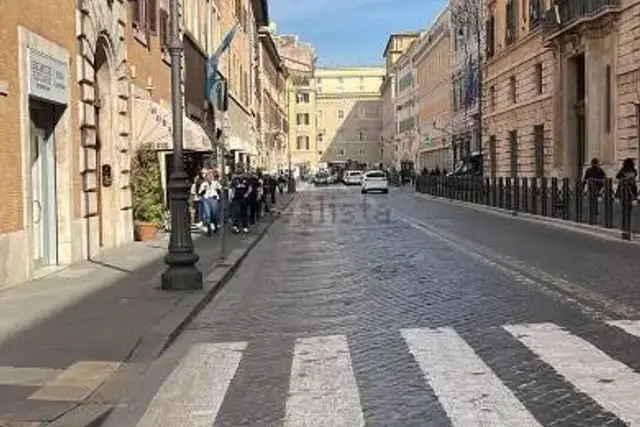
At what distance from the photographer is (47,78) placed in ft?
50.8

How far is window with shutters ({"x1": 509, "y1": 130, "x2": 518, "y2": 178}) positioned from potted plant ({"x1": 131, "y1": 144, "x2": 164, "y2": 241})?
1402 inches

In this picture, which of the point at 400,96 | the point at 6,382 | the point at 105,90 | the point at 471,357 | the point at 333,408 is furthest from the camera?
the point at 400,96

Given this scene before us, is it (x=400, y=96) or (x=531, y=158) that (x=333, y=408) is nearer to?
(x=531, y=158)

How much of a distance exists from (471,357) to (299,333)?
90.0 inches

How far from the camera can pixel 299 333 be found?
34.4 feet

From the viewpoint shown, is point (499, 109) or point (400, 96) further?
point (400, 96)

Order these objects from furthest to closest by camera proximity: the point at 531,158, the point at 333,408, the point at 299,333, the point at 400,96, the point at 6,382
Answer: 1. the point at 400,96
2. the point at 531,158
3. the point at 299,333
4. the point at 6,382
5. the point at 333,408

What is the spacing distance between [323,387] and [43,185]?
9982mm

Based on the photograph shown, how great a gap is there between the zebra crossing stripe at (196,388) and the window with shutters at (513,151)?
159ft

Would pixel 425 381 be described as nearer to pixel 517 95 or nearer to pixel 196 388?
pixel 196 388

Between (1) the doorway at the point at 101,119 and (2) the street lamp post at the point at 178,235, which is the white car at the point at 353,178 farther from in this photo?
(2) the street lamp post at the point at 178,235

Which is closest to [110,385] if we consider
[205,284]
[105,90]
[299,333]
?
[299,333]

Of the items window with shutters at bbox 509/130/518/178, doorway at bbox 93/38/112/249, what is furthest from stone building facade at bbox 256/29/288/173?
doorway at bbox 93/38/112/249

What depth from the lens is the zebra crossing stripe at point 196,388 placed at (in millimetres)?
6934
